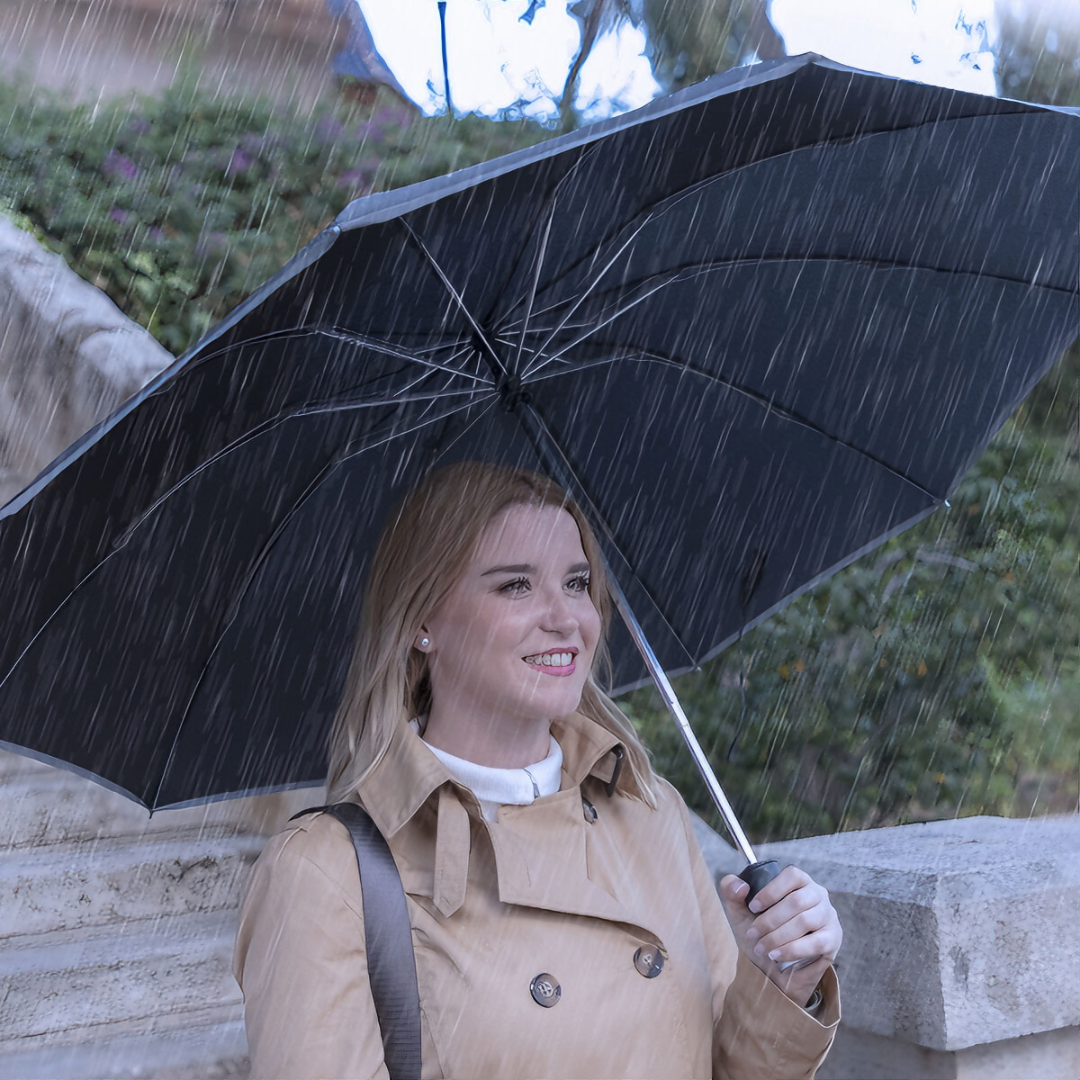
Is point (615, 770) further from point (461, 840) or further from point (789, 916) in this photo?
point (789, 916)

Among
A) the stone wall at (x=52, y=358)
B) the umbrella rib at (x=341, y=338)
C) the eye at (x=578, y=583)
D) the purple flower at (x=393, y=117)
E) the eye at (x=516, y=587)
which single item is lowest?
the stone wall at (x=52, y=358)

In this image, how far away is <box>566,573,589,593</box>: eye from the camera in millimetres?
2197

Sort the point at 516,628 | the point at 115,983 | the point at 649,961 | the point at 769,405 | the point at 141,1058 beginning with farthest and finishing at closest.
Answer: the point at 115,983, the point at 141,1058, the point at 769,405, the point at 516,628, the point at 649,961

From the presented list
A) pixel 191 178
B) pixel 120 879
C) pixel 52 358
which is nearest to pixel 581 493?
pixel 120 879

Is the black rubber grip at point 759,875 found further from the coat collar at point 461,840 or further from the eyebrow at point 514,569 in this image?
the eyebrow at point 514,569

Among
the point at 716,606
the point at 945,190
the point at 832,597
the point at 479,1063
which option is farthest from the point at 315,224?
the point at 479,1063

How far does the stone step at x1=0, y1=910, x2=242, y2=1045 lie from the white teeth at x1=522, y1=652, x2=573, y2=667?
224 centimetres

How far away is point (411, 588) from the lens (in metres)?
2.15

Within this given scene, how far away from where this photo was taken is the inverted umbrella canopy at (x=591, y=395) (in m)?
1.62

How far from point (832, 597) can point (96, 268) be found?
452 centimetres

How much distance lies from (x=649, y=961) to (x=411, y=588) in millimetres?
763

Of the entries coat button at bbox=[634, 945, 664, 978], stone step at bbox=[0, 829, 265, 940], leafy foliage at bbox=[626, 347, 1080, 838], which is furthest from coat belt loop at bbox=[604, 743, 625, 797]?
leafy foliage at bbox=[626, 347, 1080, 838]

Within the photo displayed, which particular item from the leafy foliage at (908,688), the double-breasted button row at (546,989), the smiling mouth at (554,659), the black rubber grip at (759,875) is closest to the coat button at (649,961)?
the double-breasted button row at (546,989)

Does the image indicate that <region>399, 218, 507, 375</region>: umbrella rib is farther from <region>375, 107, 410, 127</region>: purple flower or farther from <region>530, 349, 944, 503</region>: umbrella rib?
<region>375, 107, 410, 127</region>: purple flower
